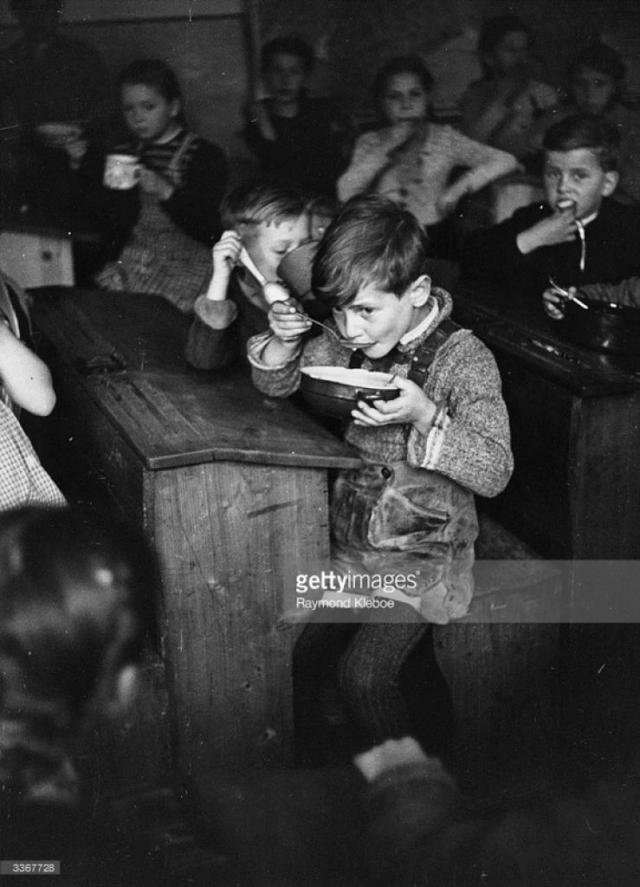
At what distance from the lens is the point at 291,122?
2.19m

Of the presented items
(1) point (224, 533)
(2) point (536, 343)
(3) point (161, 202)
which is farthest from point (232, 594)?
(3) point (161, 202)

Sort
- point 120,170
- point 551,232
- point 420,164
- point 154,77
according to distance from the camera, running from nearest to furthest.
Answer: point 154,77, point 120,170, point 551,232, point 420,164

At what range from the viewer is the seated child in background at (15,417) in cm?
170

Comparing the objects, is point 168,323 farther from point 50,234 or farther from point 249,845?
point 249,845

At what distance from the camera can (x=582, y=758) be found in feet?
5.70

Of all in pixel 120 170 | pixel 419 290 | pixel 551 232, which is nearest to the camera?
pixel 419 290

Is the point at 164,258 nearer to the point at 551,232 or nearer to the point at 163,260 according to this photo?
the point at 163,260

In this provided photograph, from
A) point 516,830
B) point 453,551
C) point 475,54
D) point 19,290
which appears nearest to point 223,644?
point 453,551

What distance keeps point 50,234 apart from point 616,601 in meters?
1.32

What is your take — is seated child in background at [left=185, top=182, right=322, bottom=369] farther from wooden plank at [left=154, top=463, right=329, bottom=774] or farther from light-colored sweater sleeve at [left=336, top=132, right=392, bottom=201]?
wooden plank at [left=154, top=463, right=329, bottom=774]

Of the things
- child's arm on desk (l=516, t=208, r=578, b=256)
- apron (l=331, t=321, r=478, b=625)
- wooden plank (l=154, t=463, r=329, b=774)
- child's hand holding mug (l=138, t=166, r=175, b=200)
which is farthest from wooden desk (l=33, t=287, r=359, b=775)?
child's arm on desk (l=516, t=208, r=578, b=256)

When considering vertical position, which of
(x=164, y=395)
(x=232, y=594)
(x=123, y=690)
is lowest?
(x=123, y=690)

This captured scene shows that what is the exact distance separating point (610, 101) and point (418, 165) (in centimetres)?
55

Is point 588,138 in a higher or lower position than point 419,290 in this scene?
higher
